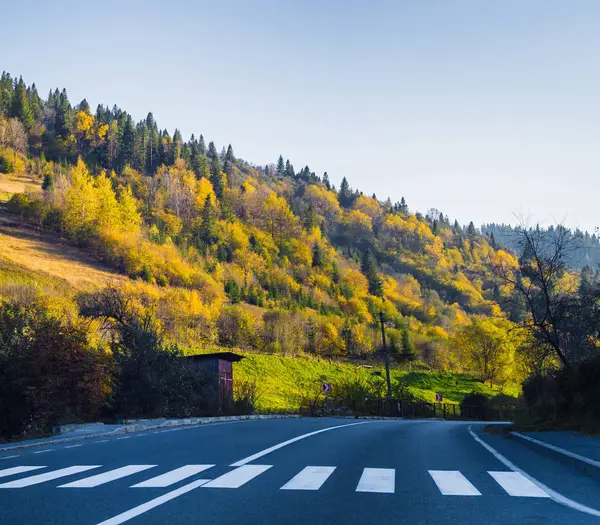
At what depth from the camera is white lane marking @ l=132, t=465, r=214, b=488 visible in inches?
298

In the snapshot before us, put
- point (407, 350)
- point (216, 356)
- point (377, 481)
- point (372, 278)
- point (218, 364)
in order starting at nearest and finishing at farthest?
point (377, 481), point (218, 364), point (216, 356), point (407, 350), point (372, 278)

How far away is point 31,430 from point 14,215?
11229 centimetres

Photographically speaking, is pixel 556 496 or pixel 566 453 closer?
pixel 556 496

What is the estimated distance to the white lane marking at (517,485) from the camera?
7.12 metres

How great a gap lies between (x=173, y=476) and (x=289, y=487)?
72.0 inches

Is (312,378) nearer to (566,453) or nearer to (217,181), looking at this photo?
(566,453)

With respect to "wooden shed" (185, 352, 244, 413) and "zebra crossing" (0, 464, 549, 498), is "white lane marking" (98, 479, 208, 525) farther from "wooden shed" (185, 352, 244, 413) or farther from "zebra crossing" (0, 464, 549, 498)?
"wooden shed" (185, 352, 244, 413)

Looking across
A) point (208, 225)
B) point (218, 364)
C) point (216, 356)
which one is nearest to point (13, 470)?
point (218, 364)

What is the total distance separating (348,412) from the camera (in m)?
45.2

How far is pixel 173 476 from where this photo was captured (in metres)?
8.30

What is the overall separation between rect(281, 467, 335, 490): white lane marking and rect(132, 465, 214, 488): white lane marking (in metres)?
1.48

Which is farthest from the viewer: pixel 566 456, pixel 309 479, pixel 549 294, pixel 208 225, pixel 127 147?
pixel 127 147

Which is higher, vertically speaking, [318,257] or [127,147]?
[127,147]

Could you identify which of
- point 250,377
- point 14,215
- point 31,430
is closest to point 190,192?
point 14,215
